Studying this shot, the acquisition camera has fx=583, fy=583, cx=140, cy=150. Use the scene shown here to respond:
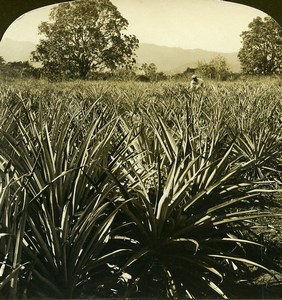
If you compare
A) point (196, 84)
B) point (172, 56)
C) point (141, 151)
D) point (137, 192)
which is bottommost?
point (137, 192)

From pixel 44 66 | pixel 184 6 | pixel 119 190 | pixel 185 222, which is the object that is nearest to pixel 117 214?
pixel 119 190

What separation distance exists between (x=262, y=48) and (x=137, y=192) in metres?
0.79

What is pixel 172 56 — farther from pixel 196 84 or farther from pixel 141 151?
pixel 141 151

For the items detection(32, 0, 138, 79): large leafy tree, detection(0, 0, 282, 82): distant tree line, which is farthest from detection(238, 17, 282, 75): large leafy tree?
detection(32, 0, 138, 79): large leafy tree

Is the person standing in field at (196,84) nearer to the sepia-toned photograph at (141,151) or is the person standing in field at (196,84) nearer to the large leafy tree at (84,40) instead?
the sepia-toned photograph at (141,151)

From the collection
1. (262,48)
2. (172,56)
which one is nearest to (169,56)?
(172,56)

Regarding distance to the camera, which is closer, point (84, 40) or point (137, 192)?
point (137, 192)

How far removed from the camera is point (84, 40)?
240 centimetres

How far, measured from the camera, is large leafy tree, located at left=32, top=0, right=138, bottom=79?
2369 millimetres

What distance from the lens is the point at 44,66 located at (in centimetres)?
238

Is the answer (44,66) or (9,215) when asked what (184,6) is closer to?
(44,66)

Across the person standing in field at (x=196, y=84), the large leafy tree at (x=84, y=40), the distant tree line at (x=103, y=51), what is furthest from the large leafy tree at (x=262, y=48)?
the large leafy tree at (x=84, y=40)

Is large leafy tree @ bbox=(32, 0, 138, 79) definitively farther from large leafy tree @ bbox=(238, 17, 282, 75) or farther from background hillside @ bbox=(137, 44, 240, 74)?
large leafy tree @ bbox=(238, 17, 282, 75)

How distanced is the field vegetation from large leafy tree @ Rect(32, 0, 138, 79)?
3.3 inches
